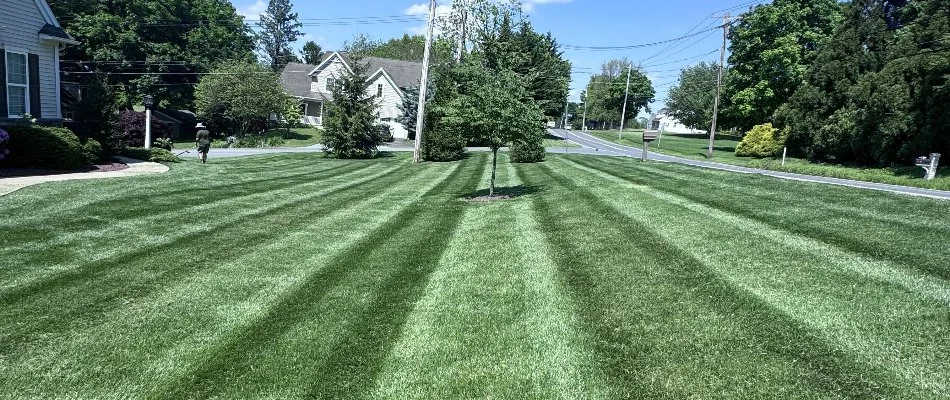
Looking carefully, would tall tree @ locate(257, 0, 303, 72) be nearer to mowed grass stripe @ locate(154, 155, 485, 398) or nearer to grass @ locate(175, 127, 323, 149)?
grass @ locate(175, 127, 323, 149)

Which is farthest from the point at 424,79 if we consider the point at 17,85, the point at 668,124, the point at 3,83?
the point at 668,124

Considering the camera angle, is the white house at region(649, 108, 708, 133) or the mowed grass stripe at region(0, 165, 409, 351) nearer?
the mowed grass stripe at region(0, 165, 409, 351)

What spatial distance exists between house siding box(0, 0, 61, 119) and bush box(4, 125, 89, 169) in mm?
2456

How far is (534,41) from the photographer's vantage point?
53281 mm

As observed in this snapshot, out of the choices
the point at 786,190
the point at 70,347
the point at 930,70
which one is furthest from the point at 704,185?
the point at 930,70

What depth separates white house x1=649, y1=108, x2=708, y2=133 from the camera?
107 m

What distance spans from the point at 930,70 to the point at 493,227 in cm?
2821

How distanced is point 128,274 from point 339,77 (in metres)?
50.2

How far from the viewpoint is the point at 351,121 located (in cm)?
2906

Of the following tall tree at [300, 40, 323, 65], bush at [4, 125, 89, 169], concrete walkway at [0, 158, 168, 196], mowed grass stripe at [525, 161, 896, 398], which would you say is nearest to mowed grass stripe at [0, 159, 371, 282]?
concrete walkway at [0, 158, 168, 196]

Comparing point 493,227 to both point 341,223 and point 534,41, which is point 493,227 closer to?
point 341,223

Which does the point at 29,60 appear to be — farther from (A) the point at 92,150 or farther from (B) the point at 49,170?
(B) the point at 49,170

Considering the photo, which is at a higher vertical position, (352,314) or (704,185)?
(704,185)

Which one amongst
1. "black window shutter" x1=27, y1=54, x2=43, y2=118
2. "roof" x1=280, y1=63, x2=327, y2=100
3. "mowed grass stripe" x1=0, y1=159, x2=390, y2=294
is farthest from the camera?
"roof" x1=280, y1=63, x2=327, y2=100
